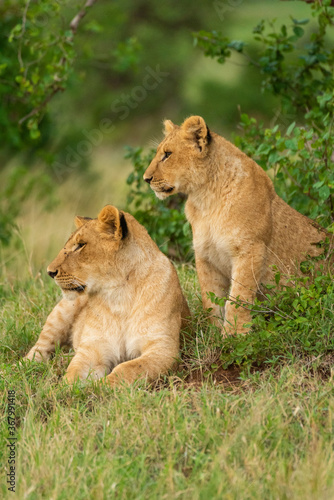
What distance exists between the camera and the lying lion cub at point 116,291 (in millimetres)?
Result: 4289

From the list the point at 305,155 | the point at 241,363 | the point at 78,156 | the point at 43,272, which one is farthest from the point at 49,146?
the point at 241,363

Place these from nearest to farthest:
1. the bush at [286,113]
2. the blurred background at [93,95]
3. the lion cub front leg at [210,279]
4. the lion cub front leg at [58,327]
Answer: the lion cub front leg at [58,327] < the lion cub front leg at [210,279] < the bush at [286,113] < the blurred background at [93,95]

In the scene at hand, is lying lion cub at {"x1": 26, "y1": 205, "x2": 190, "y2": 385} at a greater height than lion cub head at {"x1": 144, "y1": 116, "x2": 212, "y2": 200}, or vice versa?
lion cub head at {"x1": 144, "y1": 116, "x2": 212, "y2": 200}

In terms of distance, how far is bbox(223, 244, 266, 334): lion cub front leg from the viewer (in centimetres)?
468

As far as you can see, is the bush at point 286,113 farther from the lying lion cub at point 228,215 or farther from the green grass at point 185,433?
the green grass at point 185,433

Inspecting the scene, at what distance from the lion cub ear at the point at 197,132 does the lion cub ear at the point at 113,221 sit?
84 centimetres

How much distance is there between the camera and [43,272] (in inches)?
265

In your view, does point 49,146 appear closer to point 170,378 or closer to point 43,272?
point 43,272

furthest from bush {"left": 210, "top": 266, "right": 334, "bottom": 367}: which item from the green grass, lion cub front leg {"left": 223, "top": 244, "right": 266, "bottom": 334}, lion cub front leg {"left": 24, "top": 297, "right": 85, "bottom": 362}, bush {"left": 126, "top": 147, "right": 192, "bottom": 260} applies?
bush {"left": 126, "top": 147, "right": 192, "bottom": 260}

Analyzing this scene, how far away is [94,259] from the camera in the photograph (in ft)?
14.2

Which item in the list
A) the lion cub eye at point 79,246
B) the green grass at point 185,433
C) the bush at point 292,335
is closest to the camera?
the green grass at point 185,433

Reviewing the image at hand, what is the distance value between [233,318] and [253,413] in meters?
1.34

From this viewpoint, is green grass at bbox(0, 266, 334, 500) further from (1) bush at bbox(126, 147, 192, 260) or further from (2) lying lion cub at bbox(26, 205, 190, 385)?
(1) bush at bbox(126, 147, 192, 260)

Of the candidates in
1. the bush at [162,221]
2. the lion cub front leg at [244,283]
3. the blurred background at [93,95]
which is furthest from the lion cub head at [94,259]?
the bush at [162,221]
